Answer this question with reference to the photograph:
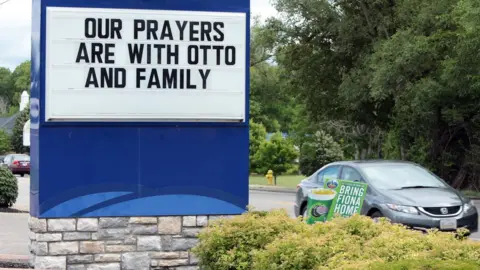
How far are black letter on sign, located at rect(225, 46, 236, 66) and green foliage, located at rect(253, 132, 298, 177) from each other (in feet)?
106

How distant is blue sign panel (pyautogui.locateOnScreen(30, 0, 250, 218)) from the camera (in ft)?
26.0

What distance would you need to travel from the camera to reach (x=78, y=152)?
7.99 m

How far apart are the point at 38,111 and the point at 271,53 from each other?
1116 inches

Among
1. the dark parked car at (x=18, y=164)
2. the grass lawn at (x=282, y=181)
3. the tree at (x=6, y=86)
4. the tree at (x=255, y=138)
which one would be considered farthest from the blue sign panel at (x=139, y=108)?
the tree at (x=6, y=86)

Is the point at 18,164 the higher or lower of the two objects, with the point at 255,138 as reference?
lower

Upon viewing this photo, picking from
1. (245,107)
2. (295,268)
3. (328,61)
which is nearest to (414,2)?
(328,61)

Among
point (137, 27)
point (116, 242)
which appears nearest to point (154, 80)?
point (137, 27)

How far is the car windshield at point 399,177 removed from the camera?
1277 centimetres

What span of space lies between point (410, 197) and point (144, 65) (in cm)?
586

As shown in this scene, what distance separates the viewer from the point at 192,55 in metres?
8.19

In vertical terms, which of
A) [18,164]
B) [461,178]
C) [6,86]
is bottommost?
[18,164]

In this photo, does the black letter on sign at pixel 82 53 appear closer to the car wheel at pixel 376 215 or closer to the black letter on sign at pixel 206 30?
the black letter on sign at pixel 206 30

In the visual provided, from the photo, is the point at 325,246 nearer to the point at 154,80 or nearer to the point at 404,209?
the point at 154,80

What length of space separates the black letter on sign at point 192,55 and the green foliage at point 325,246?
1839 millimetres
